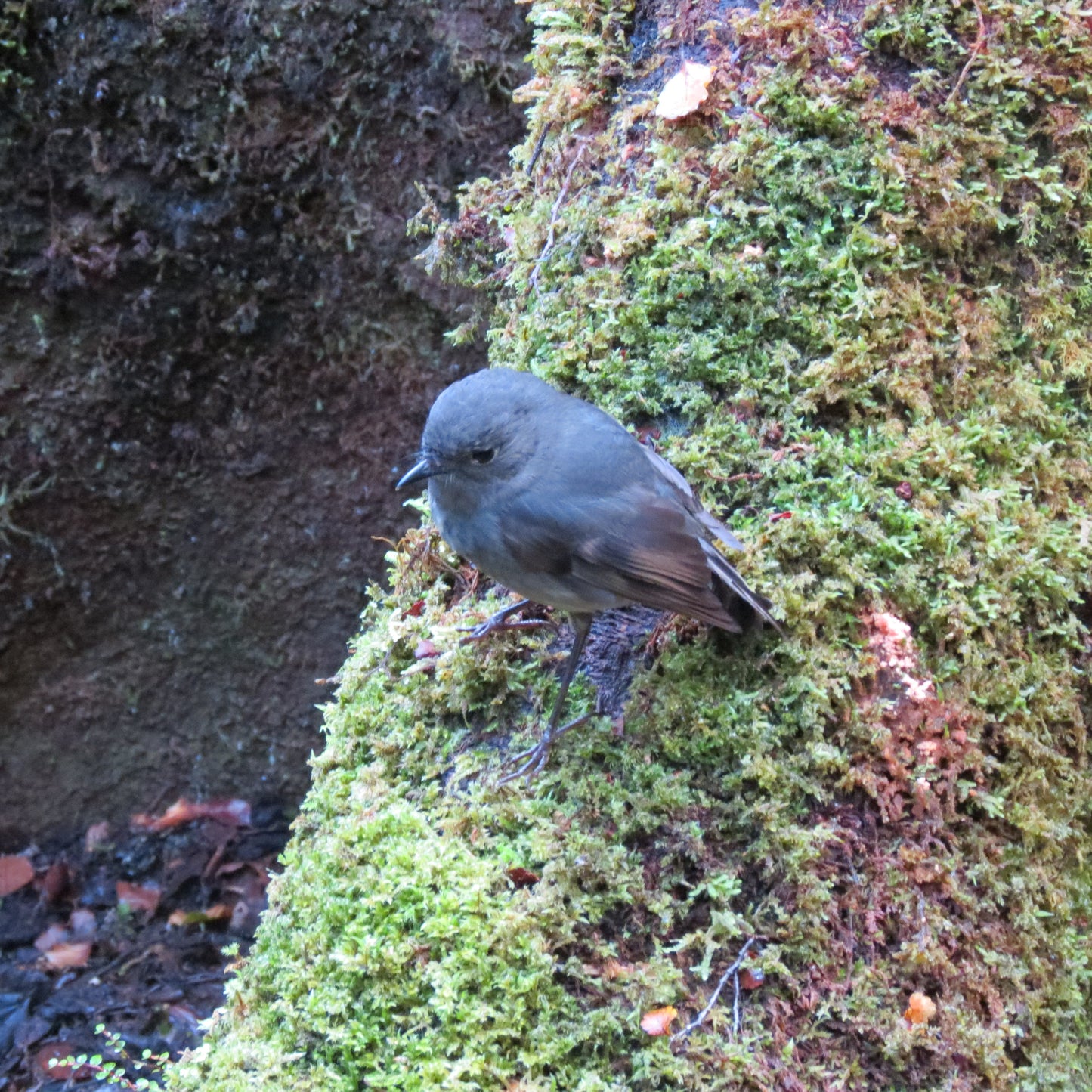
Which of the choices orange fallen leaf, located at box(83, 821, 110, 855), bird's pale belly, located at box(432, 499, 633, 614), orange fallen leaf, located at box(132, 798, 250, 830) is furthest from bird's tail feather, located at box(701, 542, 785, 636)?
orange fallen leaf, located at box(83, 821, 110, 855)

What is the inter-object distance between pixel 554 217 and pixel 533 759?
1.91m

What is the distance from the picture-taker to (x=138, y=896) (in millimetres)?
5188

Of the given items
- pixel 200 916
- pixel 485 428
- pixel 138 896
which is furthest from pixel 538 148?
pixel 138 896

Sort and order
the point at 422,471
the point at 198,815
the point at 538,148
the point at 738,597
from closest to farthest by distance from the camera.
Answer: the point at 738,597
the point at 422,471
the point at 538,148
the point at 198,815

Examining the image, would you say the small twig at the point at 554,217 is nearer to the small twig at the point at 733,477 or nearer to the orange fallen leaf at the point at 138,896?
the small twig at the point at 733,477

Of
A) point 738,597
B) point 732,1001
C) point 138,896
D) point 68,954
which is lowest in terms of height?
point 138,896

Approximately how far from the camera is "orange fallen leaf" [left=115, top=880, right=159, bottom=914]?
16.9 feet

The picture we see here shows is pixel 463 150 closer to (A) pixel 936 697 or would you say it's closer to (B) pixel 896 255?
(B) pixel 896 255

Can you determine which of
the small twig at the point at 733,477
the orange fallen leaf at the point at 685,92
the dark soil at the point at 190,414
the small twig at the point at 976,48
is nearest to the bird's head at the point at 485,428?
the small twig at the point at 733,477

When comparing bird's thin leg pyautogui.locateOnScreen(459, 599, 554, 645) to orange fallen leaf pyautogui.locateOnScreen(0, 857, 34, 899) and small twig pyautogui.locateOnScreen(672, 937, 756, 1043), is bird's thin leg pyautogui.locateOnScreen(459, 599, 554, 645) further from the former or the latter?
orange fallen leaf pyautogui.locateOnScreen(0, 857, 34, 899)

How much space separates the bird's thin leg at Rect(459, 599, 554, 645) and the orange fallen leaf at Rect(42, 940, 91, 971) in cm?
329

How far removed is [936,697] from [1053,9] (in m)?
2.20

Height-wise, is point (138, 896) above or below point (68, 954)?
below

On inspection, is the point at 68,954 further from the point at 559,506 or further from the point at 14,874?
the point at 559,506
